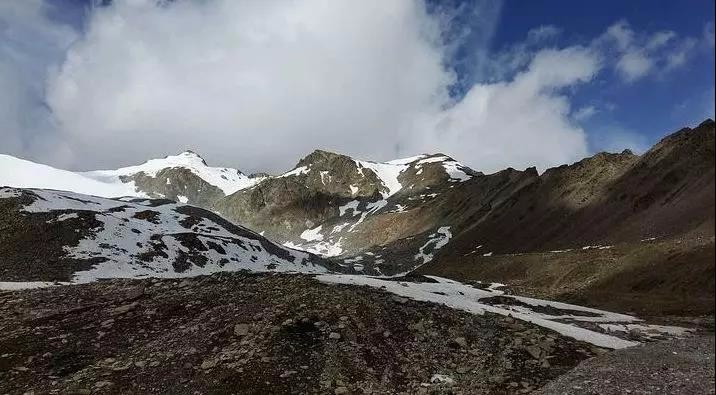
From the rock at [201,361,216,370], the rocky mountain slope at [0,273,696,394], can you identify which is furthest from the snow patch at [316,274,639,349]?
the rock at [201,361,216,370]

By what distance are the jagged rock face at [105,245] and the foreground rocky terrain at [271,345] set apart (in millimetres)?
41349

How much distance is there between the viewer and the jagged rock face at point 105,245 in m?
71.5

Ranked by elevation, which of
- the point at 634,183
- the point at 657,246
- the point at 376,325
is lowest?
the point at 376,325

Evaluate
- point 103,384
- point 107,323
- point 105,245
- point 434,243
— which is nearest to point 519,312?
point 107,323

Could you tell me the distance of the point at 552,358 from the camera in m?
23.7

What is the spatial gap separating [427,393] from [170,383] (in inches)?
391

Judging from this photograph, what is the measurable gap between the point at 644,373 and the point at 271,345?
1453 cm

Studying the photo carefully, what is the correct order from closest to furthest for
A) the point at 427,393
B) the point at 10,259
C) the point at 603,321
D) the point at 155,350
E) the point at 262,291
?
the point at 427,393
the point at 155,350
the point at 262,291
the point at 603,321
the point at 10,259

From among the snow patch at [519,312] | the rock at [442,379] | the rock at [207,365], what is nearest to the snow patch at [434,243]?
the snow patch at [519,312]

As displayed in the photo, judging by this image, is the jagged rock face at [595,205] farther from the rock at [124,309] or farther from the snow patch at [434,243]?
the rock at [124,309]

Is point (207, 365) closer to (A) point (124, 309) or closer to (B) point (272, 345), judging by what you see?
(B) point (272, 345)

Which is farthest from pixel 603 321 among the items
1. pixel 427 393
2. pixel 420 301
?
pixel 427 393

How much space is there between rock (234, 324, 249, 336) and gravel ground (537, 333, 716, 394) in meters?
13.3

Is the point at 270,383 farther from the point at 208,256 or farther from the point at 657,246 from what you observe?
the point at 208,256
